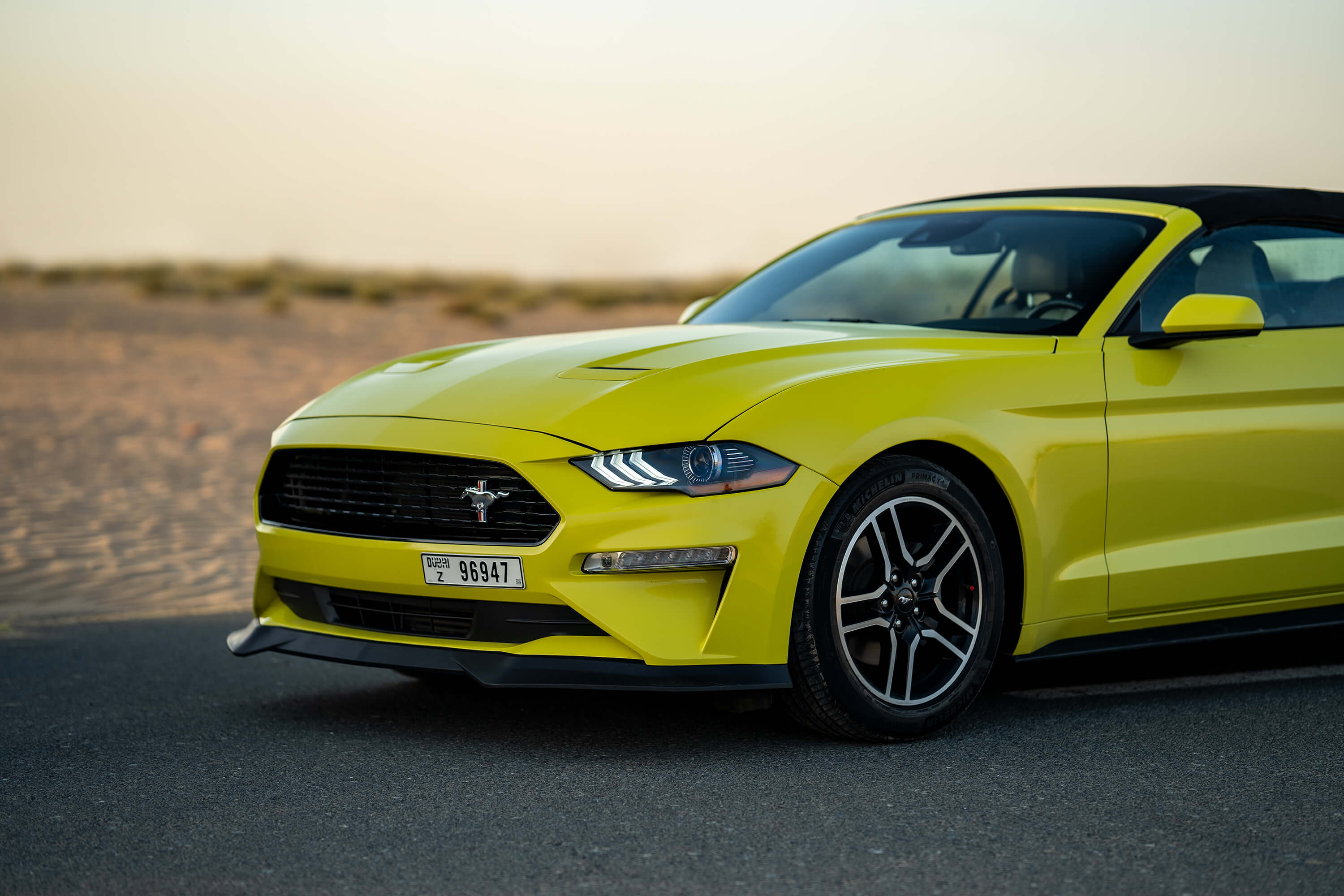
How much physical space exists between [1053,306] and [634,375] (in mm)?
1679

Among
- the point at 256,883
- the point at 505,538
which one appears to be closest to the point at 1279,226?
the point at 505,538

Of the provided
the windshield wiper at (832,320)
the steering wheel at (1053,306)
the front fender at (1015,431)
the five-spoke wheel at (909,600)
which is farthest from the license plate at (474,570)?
the steering wheel at (1053,306)

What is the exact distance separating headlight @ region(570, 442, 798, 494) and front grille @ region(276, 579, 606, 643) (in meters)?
0.39

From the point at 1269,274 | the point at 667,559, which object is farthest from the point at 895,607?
the point at 1269,274

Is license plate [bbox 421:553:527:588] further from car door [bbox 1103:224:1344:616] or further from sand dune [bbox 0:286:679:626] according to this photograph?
sand dune [bbox 0:286:679:626]

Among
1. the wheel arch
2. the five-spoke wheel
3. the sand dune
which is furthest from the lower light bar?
the sand dune

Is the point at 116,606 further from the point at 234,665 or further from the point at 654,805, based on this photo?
the point at 654,805

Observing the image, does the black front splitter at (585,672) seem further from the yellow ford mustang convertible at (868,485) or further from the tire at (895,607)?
the tire at (895,607)

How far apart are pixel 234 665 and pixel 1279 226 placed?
434 cm

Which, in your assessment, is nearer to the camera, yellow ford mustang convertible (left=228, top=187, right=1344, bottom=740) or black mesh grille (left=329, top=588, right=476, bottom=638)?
yellow ford mustang convertible (left=228, top=187, right=1344, bottom=740)

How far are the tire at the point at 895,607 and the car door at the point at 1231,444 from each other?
561mm

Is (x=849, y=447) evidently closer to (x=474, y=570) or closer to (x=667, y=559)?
(x=667, y=559)

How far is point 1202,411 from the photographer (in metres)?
5.00

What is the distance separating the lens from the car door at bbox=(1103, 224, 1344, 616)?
16.0ft
